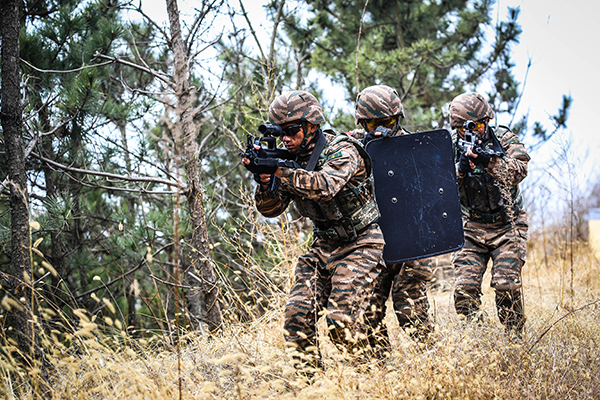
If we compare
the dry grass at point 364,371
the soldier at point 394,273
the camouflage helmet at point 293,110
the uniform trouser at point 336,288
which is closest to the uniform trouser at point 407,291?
the soldier at point 394,273

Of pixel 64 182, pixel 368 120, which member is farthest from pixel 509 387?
pixel 64 182

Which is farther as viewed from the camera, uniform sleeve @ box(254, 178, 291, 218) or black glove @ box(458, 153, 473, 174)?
black glove @ box(458, 153, 473, 174)

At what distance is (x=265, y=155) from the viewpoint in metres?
3.00

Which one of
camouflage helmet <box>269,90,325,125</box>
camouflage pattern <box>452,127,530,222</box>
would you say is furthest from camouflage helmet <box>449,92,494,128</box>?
camouflage helmet <box>269,90,325,125</box>

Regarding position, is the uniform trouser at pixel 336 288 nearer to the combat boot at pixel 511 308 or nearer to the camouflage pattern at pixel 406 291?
the camouflage pattern at pixel 406 291

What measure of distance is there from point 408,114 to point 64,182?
6.32 metres

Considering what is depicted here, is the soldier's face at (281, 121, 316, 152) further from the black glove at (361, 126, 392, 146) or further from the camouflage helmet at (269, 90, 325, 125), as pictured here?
the black glove at (361, 126, 392, 146)

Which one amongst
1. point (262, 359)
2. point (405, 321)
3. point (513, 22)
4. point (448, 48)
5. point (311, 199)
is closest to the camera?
point (311, 199)

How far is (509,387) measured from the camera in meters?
2.53

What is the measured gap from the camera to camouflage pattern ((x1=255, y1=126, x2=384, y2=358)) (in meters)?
2.96

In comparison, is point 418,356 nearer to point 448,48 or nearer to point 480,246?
point 480,246

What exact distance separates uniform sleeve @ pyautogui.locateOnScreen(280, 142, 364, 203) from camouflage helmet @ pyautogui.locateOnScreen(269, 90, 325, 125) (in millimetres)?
345

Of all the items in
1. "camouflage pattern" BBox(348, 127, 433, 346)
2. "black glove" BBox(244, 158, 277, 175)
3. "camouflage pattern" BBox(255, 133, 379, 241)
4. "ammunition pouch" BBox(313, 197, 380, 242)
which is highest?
"black glove" BBox(244, 158, 277, 175)

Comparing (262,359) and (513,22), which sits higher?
(513,22)
